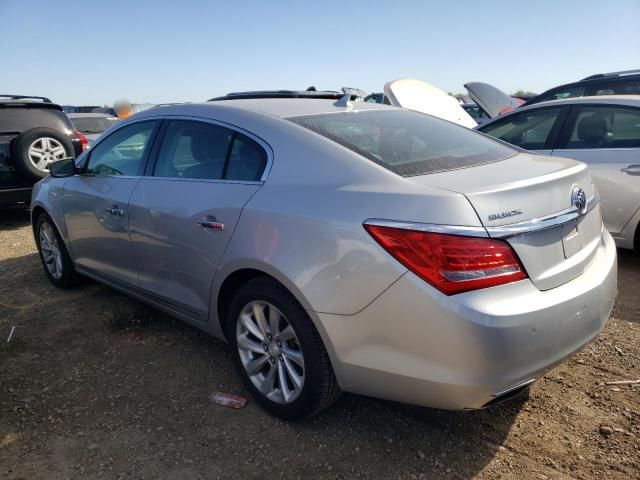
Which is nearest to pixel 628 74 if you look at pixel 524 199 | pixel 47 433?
pixel 524 199

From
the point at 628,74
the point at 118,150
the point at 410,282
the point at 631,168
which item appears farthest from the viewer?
the point at 628,74

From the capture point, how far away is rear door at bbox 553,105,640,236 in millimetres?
4375

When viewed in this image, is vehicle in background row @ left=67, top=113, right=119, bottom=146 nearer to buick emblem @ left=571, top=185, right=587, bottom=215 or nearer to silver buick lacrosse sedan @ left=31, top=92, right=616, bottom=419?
silver buick lacrosse sedan @ left=31, top=92, right=616, bottom=419

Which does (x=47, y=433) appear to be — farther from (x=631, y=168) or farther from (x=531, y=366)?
(x=631, y=168)

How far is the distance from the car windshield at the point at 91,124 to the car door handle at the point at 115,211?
868cm

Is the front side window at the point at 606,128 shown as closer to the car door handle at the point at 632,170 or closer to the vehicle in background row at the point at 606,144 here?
the vehicle in background row at the point at 606,144

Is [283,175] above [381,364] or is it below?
above

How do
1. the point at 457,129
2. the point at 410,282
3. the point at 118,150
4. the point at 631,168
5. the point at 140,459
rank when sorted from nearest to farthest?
the point at 410,282 → the point at 140,459 → the point at 457,129 → the point at 118,150 → the point at 631,168

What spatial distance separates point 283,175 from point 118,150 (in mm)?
1811

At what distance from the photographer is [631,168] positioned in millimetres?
4355

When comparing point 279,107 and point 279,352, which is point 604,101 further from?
point 279,352

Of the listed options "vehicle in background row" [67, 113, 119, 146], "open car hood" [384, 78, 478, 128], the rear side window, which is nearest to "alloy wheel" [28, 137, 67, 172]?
"open car hood" [384, 78, 478, 128]

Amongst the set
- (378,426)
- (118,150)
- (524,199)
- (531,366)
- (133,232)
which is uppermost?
(118,150)

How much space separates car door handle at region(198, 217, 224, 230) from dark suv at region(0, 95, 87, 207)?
4.67 metres
